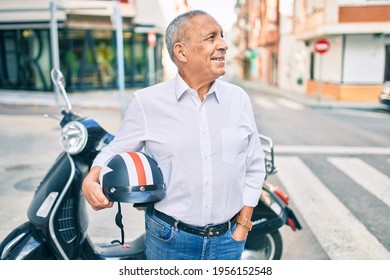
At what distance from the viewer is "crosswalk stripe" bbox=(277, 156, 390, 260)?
299 cm

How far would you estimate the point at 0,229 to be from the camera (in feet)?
9.97

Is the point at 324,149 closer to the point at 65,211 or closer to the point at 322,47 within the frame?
the point at 65,211

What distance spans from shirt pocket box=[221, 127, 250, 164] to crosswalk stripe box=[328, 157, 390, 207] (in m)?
2.29

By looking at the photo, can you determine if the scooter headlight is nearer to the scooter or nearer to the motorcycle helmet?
the scooter

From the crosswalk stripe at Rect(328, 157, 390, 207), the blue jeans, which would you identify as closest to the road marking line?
the crosswalk stripe at Rect(328, 157, 390, 207)

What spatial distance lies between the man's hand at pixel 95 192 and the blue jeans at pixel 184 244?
23cm

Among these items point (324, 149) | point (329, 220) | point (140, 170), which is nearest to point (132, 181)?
point (140, 170)

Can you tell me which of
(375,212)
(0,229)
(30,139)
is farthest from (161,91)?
(30,139)

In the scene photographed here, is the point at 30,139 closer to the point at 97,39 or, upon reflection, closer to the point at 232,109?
the point at 232,109

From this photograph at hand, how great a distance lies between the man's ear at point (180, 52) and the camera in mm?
1569

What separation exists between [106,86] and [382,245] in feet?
49.6

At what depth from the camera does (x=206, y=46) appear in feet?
5.06

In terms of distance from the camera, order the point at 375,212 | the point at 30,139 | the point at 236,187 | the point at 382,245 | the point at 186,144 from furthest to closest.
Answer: the point at 30,139
the point at 375,212
the point at 382,245
the point at 236,187
the point at 186,144

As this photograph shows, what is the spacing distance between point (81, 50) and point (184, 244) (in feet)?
55.0
